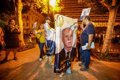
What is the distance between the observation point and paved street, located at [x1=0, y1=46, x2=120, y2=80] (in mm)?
7531

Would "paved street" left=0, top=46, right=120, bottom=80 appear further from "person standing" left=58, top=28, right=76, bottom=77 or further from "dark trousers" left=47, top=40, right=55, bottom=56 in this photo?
"dark trousers" left=47, top=40, right=55, bottom=56

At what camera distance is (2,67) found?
889 centimetres

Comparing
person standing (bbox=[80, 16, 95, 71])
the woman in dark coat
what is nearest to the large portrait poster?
person standing (bbox=[80, 16, 95, 71])

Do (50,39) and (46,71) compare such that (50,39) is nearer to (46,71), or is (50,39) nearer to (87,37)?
(46,71)

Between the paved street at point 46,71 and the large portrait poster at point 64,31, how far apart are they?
118cm

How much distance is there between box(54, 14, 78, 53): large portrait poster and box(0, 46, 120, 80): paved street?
3.88ft

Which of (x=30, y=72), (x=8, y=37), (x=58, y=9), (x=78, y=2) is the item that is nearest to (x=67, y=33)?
(x=30, y=72)

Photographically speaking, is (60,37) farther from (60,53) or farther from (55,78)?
(55,78)

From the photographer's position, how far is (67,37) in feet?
24.4

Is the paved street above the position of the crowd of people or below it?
below

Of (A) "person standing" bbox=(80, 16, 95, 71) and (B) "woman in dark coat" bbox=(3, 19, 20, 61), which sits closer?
(A) "person standing" bbox=(80, 16, 95, 71)

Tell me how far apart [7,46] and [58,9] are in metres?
8.17

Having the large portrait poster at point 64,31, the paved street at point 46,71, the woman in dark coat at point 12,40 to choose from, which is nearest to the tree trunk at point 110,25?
the paved street at point 46,71

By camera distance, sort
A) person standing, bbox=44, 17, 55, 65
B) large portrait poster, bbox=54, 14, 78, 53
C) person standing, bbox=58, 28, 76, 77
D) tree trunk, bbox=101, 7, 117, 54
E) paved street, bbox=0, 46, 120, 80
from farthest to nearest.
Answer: tree trunk, bbox=101, 7, 117, 54 < person standing, bbox=44, 17, 55, 65 < paved street, bbox=0, 46, 120, 80 < person standing, bbox=58, 28, 76, 77 < large portrait poster, bbox=54, 14, 78, 53
